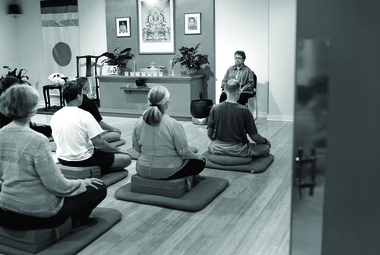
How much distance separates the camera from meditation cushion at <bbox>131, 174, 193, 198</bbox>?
3.56 m

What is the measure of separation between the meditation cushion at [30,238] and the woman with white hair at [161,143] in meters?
1.06

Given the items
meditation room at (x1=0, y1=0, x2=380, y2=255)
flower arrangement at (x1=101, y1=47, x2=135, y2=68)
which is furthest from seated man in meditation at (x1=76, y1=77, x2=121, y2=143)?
flower arrangement at (x1=101, y1=47, x2=135, y2=68)

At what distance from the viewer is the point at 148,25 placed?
825 centimetres

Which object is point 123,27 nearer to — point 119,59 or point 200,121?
point 119,59

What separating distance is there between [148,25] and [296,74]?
7.32 meters

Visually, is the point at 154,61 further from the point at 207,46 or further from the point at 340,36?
the point at 340,36

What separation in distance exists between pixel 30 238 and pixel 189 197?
1.39 metres

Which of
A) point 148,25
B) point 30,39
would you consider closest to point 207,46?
→ point 148,25

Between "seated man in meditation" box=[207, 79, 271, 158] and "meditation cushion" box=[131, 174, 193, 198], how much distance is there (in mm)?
891

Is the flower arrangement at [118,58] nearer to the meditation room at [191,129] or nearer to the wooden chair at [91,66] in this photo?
the meditation room at [191,129]

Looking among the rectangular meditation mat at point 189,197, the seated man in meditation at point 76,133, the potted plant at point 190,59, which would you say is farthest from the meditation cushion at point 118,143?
the potted plant at point 190,59

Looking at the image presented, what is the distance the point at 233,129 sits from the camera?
14.4ft

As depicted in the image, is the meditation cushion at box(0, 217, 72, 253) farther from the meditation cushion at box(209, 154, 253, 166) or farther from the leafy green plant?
the leafy green plant

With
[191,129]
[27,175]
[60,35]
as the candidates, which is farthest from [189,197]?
[60,35]
